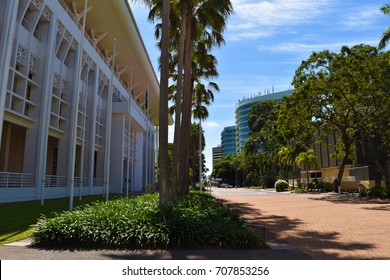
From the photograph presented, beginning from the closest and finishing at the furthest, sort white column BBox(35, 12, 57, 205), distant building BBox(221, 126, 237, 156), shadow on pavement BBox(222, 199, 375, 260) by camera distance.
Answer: shadow on pavement BBox(222, 199, 375, 260) → white column BBox(35, 12, 57, 205) → distant building BBox(221, 126, 237, 156)

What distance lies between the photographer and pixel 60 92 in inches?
936

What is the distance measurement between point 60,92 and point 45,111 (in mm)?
3819

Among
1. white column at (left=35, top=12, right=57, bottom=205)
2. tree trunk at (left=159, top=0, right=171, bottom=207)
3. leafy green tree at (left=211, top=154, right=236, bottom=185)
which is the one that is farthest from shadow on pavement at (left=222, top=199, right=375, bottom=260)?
leafy green tree at (left=211, top=154, right=236, bottom=185)

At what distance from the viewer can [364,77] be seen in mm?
27375

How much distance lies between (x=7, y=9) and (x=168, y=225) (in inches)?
538

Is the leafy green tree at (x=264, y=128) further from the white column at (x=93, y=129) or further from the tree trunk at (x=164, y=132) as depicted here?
the tree trunk at (x=164, y=132)

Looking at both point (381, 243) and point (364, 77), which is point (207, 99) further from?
point (381, 243)

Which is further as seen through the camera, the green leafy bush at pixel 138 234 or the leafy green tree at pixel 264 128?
the leafy green tree at pixel 264 128

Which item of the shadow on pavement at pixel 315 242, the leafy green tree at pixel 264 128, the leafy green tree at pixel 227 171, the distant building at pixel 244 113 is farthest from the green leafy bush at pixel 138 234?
the distant building at pixel 244 113

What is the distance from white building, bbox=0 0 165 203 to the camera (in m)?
17.7

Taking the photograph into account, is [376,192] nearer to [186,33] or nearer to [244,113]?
[186,33]

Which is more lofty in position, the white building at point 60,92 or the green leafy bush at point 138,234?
the white building at point 60,92

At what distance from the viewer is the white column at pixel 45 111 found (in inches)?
778

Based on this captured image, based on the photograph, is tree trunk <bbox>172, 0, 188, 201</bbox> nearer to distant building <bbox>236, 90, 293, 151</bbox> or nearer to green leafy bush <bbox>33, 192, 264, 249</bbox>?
green leafy bush <bbox>33, 192, 264, 249</bbox>
